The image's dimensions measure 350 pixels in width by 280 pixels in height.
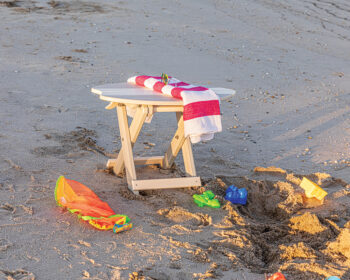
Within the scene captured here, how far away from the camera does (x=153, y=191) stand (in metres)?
4.16

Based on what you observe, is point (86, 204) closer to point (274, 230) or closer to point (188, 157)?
point (188, 157)

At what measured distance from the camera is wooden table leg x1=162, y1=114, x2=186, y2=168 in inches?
167

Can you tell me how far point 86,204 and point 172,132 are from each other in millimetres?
2365

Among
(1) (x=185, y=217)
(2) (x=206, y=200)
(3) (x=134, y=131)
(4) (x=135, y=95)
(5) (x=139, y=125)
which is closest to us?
(1) (x=185, y=217)

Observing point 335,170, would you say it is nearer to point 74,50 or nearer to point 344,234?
point 344,234

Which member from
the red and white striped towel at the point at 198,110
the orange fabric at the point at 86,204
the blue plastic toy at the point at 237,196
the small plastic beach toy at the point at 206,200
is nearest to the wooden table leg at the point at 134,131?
the red and white striped towel at the point at 198,110

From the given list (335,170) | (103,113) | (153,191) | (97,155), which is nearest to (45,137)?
(97,155)

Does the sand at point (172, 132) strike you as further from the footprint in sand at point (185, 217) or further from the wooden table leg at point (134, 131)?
the wooden table leg at point (134, 131)

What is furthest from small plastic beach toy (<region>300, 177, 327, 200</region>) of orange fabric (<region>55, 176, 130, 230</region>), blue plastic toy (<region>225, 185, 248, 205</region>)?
orange fabric (<region>55, 176, 130, 230</region>)

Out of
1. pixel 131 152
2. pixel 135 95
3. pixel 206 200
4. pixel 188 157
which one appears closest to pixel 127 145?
pixel 131 152

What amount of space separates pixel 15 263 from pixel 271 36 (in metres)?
8.18

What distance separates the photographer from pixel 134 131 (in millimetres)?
4168

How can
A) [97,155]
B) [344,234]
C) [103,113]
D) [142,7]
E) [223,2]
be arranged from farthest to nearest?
[223,2] → [142,7] → [103,113] → [97,155] → [344,234]

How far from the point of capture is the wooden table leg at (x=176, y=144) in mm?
4242
